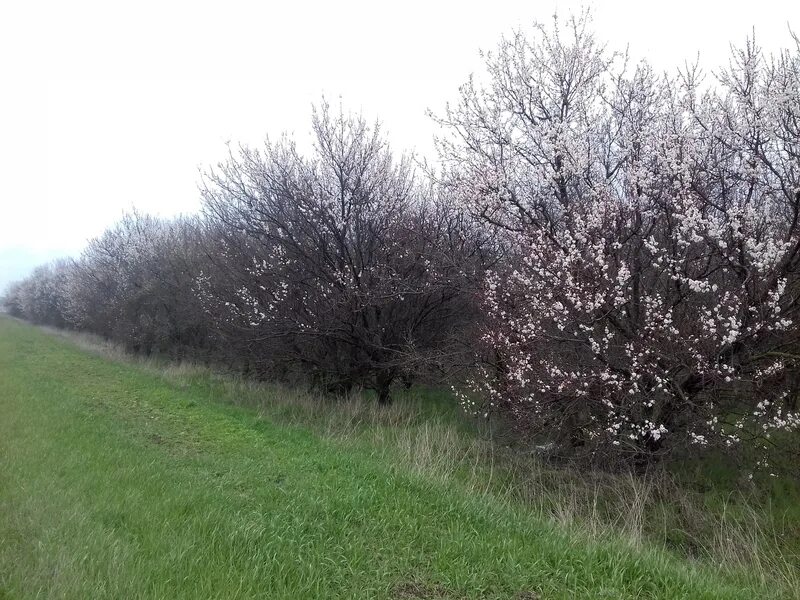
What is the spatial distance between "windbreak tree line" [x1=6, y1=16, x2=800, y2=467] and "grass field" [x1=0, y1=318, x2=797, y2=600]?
160 centimetres

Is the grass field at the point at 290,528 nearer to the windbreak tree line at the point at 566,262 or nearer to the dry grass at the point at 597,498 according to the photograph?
the dry grass at the point at 597,498

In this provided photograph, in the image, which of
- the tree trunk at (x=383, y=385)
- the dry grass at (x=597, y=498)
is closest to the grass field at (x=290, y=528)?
the dry grass at (x=597, y=498)

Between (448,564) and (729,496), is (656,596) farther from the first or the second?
(729,496)

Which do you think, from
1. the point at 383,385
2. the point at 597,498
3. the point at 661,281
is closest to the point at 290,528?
the point at 597,498

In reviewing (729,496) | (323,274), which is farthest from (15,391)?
(729,496)

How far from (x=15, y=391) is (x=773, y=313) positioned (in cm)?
1272

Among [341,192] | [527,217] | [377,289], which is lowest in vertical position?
[377,289]

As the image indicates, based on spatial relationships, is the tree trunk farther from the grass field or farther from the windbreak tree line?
the grass field

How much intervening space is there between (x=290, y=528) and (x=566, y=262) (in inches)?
182

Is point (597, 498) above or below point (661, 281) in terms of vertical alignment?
below

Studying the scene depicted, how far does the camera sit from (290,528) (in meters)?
4.43

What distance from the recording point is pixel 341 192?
12680 millimetres

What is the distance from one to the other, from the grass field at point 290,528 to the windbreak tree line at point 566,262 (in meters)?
1.60

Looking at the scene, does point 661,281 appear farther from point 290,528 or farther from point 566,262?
point 290,528
